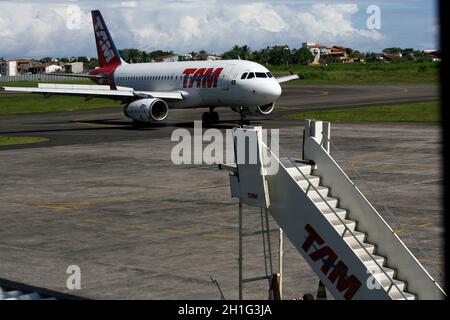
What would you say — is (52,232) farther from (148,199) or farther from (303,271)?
(303,271)

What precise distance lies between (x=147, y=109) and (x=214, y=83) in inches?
212

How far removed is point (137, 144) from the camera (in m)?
50.7

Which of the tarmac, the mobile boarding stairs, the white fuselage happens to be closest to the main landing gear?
the white fuselage

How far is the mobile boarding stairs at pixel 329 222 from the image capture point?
43.1ft

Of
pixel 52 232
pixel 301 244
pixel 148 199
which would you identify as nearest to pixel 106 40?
pixel 148 199

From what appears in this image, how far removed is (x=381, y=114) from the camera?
232 feet

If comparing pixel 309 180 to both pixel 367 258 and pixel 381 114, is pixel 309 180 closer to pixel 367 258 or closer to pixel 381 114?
pixel 367 258

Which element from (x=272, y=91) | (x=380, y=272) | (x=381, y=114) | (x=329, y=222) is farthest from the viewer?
(x=381, y=114)

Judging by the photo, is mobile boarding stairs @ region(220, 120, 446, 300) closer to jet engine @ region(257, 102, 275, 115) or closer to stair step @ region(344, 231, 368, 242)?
stair step @ region(344, 231, 368, 242)

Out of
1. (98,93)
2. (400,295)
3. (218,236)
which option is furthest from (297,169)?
(98,93)

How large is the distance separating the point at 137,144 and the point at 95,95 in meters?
12.5

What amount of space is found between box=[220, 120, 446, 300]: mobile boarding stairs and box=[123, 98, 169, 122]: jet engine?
44246 millimetres

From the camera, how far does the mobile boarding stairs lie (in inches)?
517

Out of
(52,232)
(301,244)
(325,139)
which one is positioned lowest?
(52,232)
